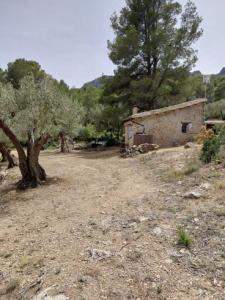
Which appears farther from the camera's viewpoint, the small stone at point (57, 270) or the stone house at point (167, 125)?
the stone house at point (167, 125)

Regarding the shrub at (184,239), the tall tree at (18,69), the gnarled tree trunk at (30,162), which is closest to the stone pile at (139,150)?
the gnarled tree trunk at (30,162)

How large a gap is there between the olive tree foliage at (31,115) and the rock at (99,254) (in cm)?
680

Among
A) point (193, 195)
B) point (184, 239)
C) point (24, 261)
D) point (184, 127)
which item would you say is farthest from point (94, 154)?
point (184, 239)

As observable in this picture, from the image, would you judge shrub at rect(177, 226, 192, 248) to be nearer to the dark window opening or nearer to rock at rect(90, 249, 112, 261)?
rock at rect(90, 249, 112, 261)

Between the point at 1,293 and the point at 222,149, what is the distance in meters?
8.51

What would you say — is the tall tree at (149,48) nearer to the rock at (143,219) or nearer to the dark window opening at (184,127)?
the dark window opening at (184,127)

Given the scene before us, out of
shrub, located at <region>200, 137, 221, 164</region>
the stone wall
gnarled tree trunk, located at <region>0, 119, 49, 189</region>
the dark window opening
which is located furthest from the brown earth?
the dark window opening

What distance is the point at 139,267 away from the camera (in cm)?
464

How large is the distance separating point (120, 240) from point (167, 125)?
632 inches

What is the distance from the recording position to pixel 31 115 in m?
10.6

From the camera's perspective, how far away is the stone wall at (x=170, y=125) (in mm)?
20391

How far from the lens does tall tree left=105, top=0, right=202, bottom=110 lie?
23109 millimetres

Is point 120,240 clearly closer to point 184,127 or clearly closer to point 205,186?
point 205,186

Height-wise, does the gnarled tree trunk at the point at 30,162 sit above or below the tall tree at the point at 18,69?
below
